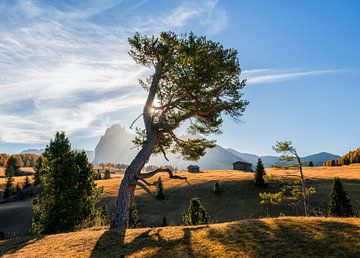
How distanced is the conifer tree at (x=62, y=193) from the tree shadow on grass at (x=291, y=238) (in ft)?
50.0

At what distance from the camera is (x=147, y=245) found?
1073cm

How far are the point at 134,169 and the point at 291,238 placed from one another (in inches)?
415

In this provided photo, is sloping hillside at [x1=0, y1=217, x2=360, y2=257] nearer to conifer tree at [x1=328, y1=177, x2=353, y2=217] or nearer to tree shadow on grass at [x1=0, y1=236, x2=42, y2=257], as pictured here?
tree shadow on grass at [x1=0, y1=236, x2=42, y2=257]

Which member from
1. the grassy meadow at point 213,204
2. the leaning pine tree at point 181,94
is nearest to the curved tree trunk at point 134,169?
the leaning pine tree at point 181,94

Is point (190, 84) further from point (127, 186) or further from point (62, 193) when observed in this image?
point (62, 193)

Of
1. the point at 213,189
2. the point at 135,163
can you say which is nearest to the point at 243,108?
the point at 135,163

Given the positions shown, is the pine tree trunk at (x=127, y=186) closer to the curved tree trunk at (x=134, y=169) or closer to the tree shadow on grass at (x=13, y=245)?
the curved tree trunk at (x=134, y=169)

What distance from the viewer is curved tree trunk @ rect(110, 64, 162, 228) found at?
1647cm

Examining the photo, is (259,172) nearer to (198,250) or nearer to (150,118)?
(150,118)

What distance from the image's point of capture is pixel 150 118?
18.5m

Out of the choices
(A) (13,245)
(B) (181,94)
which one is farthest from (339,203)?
(A) (13,245)

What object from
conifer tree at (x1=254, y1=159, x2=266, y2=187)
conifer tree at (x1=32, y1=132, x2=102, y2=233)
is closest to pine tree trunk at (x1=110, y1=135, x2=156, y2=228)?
conifer tree at (x1=32, y1=132, x2=102, y2=233)

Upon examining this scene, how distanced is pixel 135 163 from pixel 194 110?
→ 527 centimetres

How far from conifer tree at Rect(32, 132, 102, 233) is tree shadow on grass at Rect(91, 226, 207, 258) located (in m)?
11.2
